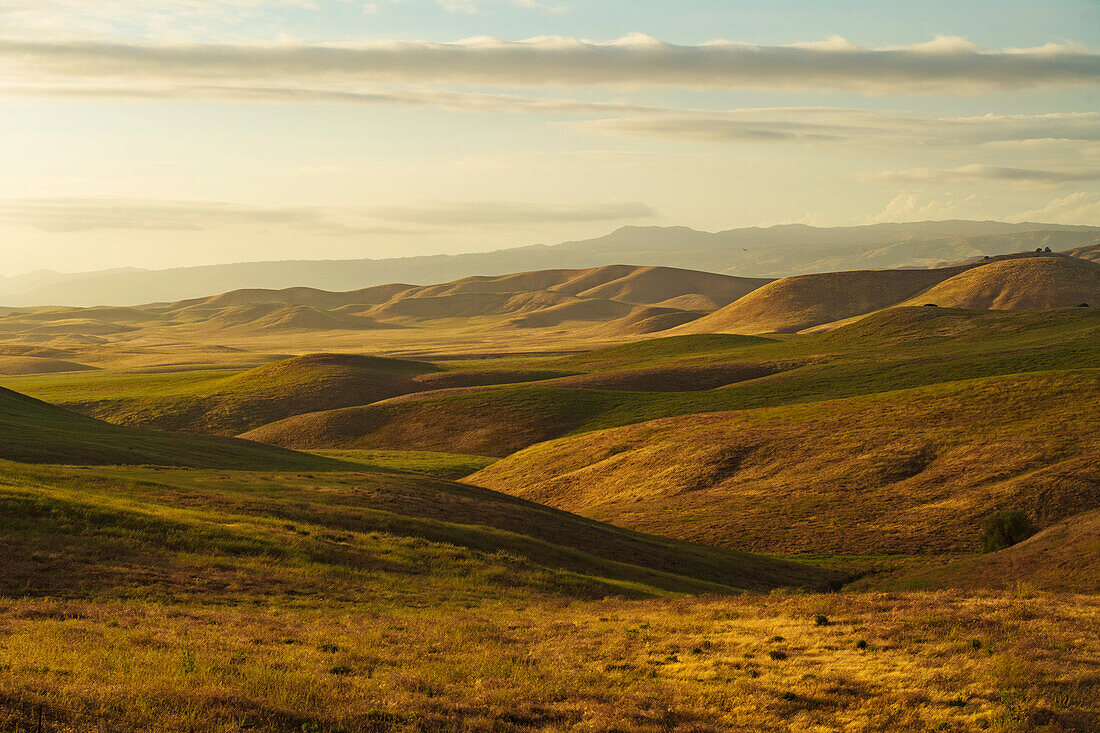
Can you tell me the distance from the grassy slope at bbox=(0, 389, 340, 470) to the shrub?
154 ft

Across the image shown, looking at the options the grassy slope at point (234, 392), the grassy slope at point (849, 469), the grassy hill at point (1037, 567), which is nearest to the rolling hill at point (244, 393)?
the grassy slope at point (234, 392)

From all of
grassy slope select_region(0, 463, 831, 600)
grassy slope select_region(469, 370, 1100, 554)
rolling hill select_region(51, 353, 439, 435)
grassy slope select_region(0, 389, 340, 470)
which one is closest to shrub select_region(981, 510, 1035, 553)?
grassy slope select_region(469, 370, 1100, 554)

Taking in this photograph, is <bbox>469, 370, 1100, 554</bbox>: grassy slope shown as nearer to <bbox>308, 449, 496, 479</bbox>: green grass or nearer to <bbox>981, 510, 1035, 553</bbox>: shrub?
<bbox>981, 510, 1035, 553</bbox>: shrub

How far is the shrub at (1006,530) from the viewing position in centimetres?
4500

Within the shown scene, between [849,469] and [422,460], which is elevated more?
[849,469]

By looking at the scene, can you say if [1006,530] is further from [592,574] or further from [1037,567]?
[592,574]

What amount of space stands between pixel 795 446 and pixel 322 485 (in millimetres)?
39634

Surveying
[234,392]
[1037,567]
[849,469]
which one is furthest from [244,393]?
[1037,567]

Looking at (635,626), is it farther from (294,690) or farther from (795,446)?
(795,446)

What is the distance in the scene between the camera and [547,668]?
20.0m

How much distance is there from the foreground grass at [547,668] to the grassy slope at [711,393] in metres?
72.3

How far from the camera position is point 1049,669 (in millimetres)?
18281

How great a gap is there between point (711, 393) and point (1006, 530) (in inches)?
2398

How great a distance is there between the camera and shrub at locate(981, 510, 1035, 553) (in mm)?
45000
